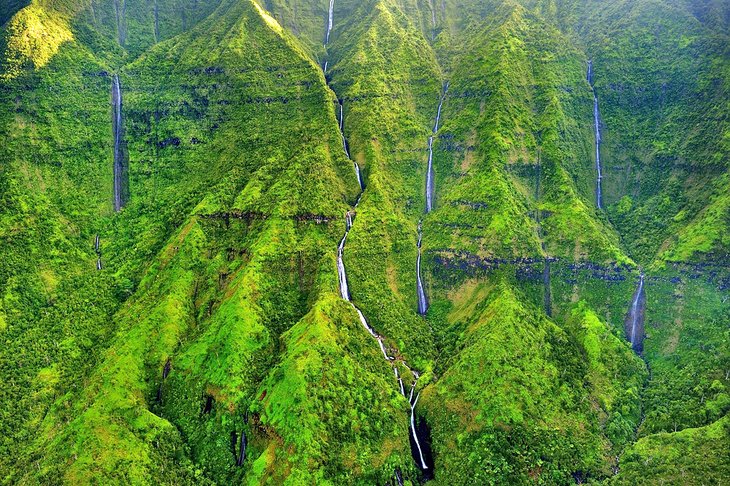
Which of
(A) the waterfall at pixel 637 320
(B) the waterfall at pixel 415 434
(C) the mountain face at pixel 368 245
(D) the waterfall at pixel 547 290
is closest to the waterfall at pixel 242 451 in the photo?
(C) the mountain face at pixel 368 245

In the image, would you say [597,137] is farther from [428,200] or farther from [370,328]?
[370,328]

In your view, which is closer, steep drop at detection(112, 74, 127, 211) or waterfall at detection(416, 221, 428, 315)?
waterfall at detection(416, 221, 428, 315)

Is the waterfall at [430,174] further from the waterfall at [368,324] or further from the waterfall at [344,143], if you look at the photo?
the waterfall at [344,143]

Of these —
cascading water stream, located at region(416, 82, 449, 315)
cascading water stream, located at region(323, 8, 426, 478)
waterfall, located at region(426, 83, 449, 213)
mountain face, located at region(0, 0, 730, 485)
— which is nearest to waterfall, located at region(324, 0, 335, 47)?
mountain face, located at region(0, 0, 730, 485)

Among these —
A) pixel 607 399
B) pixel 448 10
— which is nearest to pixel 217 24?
pixel 448 10

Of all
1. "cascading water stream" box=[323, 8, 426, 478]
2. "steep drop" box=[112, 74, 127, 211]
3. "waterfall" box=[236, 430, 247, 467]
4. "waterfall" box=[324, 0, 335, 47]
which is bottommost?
"waterfall" box=[236, 430, 247, 467]

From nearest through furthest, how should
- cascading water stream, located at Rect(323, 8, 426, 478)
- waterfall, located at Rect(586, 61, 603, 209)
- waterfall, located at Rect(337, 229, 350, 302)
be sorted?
cascading water stream, located at Rect(323, 8, 426, 478), waterfall, located at Rect(337, 229, 350, 302), waterfall, located at Rect(586, 61, 603, 209)

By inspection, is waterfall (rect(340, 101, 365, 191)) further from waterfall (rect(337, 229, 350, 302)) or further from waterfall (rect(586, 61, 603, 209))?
waterfall (rect(586, 61, 603, 209))

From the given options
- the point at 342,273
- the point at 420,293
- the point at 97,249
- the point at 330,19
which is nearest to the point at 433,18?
the point at 330,19

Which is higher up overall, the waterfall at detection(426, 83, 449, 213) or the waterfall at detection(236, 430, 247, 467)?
the waterfall at detection(426, 83, 449, 213)
